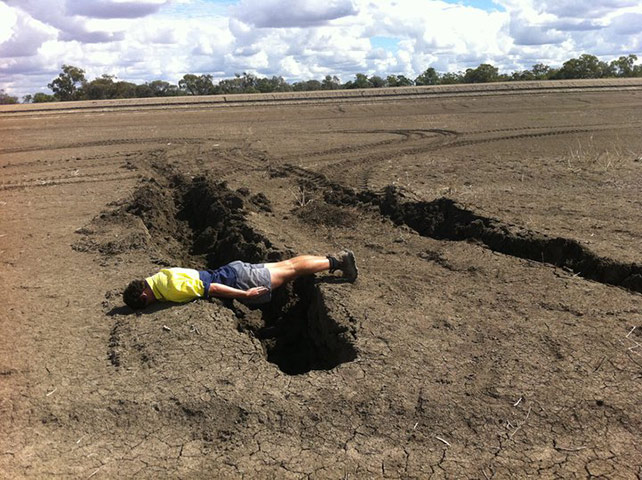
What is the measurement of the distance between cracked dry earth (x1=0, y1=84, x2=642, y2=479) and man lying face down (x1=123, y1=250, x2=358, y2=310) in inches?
6.7

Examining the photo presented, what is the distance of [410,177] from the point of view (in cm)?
1191

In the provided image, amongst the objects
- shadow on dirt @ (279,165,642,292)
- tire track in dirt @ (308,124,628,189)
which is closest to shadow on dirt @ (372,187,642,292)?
shadow on dirt @ (279,165,642,292)

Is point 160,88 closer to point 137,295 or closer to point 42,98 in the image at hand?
point 42,98

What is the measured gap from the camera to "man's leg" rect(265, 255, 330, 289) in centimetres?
648

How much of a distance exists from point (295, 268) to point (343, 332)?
1.40 meters

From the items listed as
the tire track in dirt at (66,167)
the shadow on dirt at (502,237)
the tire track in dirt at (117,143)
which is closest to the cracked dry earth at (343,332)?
the shadow on dirt at (502,237)

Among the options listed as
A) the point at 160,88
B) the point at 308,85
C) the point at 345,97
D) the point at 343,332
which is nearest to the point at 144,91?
the point at 160,88

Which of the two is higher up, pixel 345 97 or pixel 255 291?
pixel 345 97

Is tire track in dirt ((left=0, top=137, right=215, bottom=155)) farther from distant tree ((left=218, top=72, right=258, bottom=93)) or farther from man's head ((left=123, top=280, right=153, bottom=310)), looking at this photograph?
distant tree ((left=218, top=72, right=258, bottom=93))

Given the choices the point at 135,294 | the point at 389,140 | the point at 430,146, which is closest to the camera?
the point at 135,294

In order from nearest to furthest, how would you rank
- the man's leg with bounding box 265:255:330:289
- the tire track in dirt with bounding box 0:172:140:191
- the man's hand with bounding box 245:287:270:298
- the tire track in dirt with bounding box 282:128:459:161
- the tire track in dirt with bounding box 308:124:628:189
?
1. the man's hand with bounding box 245:287:270:298
2. the man's leg with bounding box 265:255:330:289
3. the tire track in dirt with bounding box 0:172:140:191
4. the tire track in dirt with bounding box 308:124:628:189
5. the tire track in dirt with bounding box 282:128:459:161

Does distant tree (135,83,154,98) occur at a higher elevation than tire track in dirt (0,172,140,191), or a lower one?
higher

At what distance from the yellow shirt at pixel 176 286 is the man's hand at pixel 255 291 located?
1.67 ft

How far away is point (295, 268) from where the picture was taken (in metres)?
6.53
